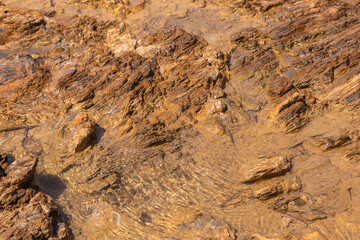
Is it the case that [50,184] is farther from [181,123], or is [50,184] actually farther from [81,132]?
[181,123]

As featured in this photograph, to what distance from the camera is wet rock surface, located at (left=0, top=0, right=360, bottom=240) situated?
6.03 meters

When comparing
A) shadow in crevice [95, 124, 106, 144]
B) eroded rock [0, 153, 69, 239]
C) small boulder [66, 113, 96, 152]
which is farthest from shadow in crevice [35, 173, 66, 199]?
shadow in crevice [95, 124, 106, 144]

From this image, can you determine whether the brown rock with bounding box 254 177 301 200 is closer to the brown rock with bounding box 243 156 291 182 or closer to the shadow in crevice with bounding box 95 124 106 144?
the brown rock with bounding box 243 156 291 182

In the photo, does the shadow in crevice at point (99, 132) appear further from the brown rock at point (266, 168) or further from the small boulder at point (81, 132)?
the brown rock at point (266, 168)

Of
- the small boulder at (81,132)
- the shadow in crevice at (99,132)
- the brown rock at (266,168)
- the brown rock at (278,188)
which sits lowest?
the brown rock at (278,188)

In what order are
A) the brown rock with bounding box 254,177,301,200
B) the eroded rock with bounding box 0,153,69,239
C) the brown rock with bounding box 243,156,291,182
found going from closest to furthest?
the eroded rock with bounding box 0,153,69,239 < the brown rock with bounding box 254,177,301,200 < the brown rock with bounding box 243,156,291,182

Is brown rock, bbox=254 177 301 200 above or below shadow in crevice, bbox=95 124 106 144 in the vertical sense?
below

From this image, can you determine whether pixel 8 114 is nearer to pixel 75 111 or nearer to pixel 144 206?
pixel 75 111

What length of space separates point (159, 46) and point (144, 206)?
4.21m

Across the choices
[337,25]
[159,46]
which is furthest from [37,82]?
[337,25]

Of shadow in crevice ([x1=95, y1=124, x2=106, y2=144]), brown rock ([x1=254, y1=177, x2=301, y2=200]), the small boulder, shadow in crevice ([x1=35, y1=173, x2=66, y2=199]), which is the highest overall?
the small boulder

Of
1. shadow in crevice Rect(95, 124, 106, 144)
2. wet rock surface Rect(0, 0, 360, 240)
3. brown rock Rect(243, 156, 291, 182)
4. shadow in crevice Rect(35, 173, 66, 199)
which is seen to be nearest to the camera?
wet rock surface Rect(0, 0, 360, 240)

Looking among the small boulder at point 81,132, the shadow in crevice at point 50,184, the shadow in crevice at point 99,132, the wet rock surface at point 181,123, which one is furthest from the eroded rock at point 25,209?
the shadow in crevice at point 99,132

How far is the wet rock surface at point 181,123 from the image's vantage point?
6027 millimetres
